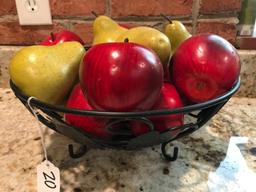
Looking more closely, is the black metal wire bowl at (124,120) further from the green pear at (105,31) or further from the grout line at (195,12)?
the grout line at (195,12)

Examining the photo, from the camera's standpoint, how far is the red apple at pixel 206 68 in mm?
409

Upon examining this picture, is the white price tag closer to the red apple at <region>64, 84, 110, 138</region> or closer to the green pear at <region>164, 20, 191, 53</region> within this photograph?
the red apple at <region>64, 84, 110, 138</region>

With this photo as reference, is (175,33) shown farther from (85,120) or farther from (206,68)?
(85,120)

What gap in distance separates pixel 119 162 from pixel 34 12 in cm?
46

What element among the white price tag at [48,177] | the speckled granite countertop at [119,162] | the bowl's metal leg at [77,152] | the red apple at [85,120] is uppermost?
the red apple at [85,120]

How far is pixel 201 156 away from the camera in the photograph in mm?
497

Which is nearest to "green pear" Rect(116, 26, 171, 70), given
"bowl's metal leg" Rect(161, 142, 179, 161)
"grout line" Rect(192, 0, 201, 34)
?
"bowl's metal leg" Rect(161, 142, 179, 161)

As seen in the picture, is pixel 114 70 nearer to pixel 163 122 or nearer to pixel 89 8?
pixel 163 122

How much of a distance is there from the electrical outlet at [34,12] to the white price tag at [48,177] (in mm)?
444

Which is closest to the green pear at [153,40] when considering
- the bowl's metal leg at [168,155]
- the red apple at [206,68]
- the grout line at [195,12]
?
the red apple at [206,68]

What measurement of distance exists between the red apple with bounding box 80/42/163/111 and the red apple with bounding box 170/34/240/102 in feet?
0.22

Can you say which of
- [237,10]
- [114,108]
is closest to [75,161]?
[114,108]

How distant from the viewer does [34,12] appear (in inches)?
28.3

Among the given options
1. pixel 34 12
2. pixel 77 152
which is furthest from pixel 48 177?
pixel 34 12
